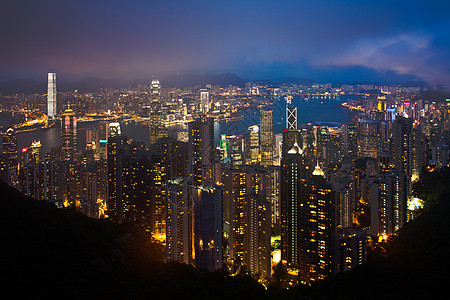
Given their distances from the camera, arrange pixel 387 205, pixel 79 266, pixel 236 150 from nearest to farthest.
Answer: pixel 79 266
pixel 387 205
pixel 236 150

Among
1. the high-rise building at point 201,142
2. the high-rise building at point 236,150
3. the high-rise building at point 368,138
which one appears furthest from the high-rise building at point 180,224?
the high-rise building at point 368,138

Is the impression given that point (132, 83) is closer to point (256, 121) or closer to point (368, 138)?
point (256, 121)

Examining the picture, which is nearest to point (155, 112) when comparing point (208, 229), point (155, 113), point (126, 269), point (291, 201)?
point (155, 113)

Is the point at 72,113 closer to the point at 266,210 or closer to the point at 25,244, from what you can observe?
the point at 266,210

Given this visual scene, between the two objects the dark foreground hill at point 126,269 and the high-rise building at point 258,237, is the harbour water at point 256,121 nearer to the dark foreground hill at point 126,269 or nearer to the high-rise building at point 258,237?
the high-rise building at point 258,237

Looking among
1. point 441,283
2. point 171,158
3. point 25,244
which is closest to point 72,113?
point 171,158

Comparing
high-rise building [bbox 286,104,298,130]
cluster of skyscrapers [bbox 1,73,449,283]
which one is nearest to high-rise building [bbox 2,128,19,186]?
cluster of skyscrapers [bbox 1,73,449,283]
